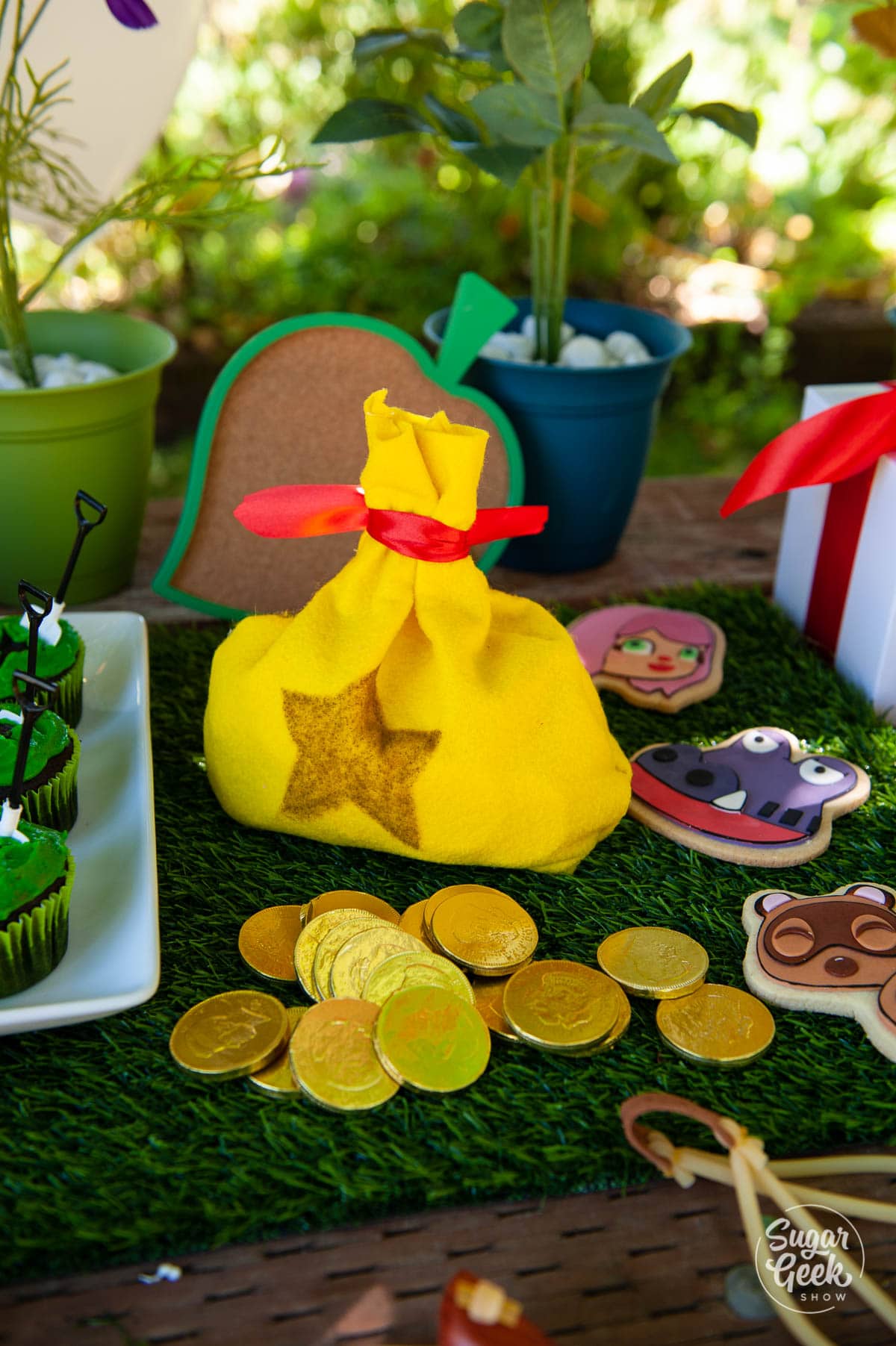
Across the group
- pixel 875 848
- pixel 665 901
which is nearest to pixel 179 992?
pixel 665 901

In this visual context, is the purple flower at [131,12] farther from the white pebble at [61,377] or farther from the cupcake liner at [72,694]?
the cupcake liner at [72,694]

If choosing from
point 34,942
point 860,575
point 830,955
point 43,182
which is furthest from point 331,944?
point 43,182

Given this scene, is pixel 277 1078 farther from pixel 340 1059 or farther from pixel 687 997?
pixel 687 997

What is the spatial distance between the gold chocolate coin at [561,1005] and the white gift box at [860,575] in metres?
0.34

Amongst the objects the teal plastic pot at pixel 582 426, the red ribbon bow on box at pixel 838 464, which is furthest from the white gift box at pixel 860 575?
the teal plastic pot at pixel 582 426

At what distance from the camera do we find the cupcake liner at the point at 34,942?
489 millimetres

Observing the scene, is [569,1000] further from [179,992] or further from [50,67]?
[50,67]

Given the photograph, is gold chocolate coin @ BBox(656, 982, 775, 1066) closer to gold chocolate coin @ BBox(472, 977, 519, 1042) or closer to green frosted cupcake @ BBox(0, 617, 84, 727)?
gold chocolate coin @ BBox(472, 977, 519, 1042)

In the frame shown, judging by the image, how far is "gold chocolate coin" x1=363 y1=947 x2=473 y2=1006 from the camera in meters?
0.51

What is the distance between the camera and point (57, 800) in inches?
23.3

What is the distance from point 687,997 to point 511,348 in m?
0.55

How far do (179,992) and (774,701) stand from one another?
0.44 meters

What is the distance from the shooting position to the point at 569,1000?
1.73 feet

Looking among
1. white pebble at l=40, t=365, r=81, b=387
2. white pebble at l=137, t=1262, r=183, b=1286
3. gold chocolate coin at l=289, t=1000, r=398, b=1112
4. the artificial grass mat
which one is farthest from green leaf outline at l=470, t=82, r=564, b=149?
white pebble at l=137, t=1262, r=183, b=1286
